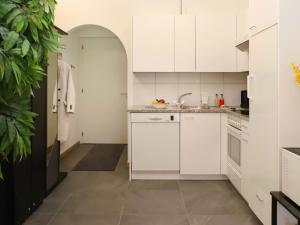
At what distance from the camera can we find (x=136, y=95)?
415cm

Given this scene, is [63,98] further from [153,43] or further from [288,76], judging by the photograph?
[288,76]

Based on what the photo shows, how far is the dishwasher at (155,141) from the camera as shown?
3.45m

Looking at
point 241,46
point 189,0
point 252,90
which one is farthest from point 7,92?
point 189,0

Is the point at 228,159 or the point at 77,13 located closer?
the point at 228,159

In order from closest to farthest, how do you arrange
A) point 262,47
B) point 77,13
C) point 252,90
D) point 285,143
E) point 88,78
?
point 285,143, point 262,47, point 252,90, point 77,13, point 88,78

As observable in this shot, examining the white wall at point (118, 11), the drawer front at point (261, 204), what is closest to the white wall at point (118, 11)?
the white wall at point (118, 11)

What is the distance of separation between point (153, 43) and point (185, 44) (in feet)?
1.41

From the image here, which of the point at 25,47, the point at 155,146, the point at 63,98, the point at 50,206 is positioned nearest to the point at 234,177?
the point at 155,146

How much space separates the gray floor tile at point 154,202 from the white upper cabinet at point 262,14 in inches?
69.5

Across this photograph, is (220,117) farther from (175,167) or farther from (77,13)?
(77,13)

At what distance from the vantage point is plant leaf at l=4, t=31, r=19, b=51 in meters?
1.07

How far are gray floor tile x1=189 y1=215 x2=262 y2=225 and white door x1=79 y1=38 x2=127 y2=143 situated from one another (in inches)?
143

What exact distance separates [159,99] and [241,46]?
136cm

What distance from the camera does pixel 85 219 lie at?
2.47 metres
